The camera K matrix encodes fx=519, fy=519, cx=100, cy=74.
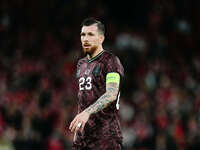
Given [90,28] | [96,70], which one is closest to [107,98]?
[96,70]

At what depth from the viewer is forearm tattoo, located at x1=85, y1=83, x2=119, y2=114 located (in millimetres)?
5160

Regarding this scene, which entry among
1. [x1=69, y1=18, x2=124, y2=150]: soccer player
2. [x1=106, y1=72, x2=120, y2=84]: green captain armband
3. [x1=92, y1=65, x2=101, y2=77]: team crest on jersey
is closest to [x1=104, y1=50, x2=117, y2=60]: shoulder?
[x1=69, y1=18, x2=124, y2=150]: soccer player

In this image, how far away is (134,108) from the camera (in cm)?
1362

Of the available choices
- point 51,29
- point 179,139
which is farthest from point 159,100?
point 51,29

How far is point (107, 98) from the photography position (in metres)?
5.25

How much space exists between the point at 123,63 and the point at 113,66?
960cm

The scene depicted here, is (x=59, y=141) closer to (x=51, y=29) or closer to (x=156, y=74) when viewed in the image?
(x=156, y=74)

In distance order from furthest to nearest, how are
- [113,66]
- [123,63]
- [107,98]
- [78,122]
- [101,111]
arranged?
1. [123,63]
2. [101,111]
3. [113,66]
4. [107,98]
5. [78,122]

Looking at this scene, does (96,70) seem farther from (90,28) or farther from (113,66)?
(90,28)

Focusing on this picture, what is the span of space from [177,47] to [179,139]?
4679 mm

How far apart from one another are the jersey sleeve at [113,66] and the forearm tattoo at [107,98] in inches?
7.8

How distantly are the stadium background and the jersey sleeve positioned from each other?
653 cm

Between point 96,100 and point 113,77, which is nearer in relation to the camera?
point 113,77

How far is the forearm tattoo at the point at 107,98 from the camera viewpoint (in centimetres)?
516
